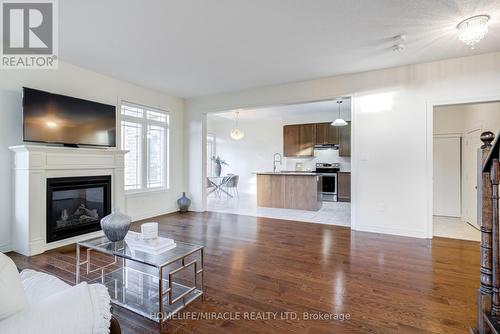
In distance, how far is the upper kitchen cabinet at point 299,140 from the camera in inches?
311

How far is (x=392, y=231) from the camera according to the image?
4.00 metres

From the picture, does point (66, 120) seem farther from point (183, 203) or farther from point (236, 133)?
point (236, 133)

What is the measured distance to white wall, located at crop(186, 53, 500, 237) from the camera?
11.7 feet

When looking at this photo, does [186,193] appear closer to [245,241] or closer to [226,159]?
[245,241]

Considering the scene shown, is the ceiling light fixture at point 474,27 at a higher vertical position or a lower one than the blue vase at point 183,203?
higher

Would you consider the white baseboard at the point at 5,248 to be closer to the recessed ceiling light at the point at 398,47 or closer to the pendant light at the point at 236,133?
the pendant light at the point at 236,133

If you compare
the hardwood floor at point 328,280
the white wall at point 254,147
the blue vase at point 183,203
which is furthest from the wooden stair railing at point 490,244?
the white wall at point 254,147

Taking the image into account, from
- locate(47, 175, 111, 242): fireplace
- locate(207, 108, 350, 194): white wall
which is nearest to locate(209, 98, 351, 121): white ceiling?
locate(207, 108, 350, 194): white wall

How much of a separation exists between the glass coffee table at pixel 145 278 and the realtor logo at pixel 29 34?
94.9 inches

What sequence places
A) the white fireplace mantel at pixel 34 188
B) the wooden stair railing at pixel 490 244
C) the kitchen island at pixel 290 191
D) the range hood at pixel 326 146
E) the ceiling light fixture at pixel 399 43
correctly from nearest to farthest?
1. the wooden stair railing at pixel 490 244
2. the ceiling light fixture at pixel 399 43
3. the white fireplace mantel at pixel 34 188
4. the kitchen island at pixel 290 191
5. the range hood at pixel 326 146

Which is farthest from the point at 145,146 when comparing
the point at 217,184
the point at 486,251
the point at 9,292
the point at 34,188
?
the point at 486,251

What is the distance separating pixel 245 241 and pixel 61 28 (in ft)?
11.6

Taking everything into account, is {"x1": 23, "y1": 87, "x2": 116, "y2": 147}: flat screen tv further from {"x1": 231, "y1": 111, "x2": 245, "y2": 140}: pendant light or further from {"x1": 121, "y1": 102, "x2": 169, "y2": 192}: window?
{"x1": 231, "y1": 111, "x2": 245, "y2": 140}: pendant light

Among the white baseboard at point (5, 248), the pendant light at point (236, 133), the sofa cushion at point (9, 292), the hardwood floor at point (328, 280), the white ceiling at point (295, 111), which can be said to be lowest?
the hardwood floor at point (328, 280)
